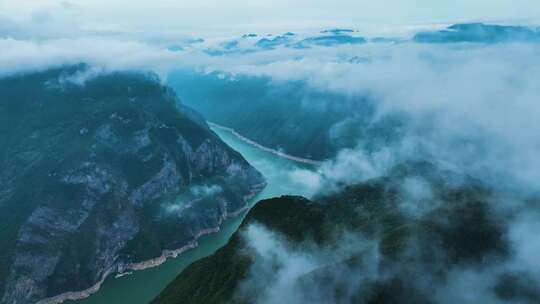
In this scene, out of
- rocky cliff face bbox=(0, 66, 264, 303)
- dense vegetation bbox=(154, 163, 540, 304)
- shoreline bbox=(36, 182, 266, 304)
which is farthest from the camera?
rocky cliff face bbox=(0, 66, 264, 303)

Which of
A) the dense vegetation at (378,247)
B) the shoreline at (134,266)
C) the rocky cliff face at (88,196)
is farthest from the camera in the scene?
the rocky cliff face at (88,196)

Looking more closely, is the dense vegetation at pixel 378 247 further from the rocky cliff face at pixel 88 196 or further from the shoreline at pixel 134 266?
the rocky cliff face at pixel 88 196

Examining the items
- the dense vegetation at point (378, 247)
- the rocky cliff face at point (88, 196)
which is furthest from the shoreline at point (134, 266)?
the dense vegetation at point (378, 247)

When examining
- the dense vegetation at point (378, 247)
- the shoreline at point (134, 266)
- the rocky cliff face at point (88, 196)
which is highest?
the dense vegetation at point (378, 247)

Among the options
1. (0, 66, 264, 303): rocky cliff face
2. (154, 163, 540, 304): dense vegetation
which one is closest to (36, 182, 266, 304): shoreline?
(0, 66, 264, 303): rocky cliff face

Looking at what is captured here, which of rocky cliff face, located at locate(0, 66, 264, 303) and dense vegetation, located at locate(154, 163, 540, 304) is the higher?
dense vegetation, located at locate(154, 163, 540, 304)

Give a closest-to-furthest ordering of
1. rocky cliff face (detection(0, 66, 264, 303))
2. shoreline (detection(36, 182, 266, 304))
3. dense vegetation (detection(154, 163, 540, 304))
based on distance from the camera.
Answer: dense vegetation (detection(154, 163, 540, 304))
shoreline (detection(36, 182, 266, 304))
rocky cliff face (detection(0, 66, 264, 303))

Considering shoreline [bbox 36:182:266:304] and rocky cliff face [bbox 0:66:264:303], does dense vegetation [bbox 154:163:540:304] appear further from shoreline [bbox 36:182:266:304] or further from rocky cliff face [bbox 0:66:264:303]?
rocky cliff face [bbox 0:66:264:303]

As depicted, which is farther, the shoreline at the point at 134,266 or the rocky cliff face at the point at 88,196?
Result: the rocky cliff face at the point at 88,196
